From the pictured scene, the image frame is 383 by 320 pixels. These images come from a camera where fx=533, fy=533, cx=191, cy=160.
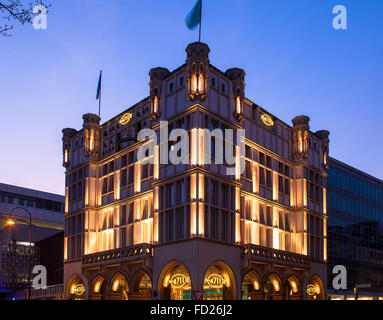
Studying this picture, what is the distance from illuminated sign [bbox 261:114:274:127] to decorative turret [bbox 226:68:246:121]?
202 inches

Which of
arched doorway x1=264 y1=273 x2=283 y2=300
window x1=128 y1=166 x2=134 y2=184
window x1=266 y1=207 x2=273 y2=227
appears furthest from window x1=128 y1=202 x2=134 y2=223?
arched doorway x1=264 y1=273 x2=283 y2=300

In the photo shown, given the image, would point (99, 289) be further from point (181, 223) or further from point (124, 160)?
point (181, 223)

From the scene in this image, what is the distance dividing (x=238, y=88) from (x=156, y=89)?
6.66 meters

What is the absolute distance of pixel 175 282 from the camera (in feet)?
127

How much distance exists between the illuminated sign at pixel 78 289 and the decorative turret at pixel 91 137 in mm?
11968

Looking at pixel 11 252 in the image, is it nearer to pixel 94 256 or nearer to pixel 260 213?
pixel 94 256

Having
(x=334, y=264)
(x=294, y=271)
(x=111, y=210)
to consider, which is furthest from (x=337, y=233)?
(x=111, y=210)

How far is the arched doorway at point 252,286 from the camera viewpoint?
42375mm

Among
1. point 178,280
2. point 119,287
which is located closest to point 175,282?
point 178,280

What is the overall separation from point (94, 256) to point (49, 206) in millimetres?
63377

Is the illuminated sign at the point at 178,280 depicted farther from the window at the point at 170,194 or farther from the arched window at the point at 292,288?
the arched window at the point at 292,288

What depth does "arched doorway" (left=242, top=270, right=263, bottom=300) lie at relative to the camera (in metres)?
42.4

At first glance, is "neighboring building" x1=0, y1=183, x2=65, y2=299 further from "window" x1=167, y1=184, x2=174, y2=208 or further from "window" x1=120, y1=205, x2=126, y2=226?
"window" x1=167, y1=184, x2=174, y2=208

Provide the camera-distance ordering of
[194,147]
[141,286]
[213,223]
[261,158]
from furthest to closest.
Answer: [261,158] < [141,286] < [213,223] < [194,147]
